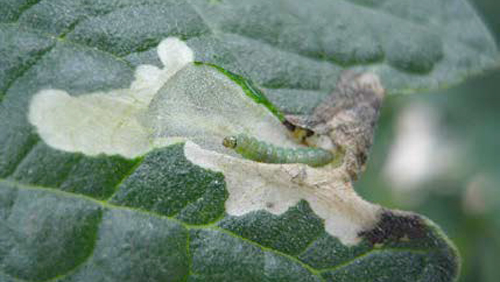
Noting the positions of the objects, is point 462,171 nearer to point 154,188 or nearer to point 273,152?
point 273,152

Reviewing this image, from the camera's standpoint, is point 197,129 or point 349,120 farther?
point 349,120

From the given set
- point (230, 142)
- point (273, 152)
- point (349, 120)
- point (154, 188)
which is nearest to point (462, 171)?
point (349, 120)

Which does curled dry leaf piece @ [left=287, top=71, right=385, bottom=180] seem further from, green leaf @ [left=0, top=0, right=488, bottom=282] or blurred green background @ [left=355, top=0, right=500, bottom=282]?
blurred green background @ [left=355, top=0, right=500, bottom=282]

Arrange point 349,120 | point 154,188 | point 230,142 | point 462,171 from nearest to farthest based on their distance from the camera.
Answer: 1. point 154,188
2. point 230,142
3. point 349,120
4. point 462,171

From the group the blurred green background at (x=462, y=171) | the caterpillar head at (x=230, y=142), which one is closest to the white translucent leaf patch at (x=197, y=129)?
the caterpillar head at (x=230, y=142)

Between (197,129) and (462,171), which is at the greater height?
(197,129)

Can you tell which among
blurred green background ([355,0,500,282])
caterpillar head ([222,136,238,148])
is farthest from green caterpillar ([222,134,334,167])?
blurred green background ([355,0,500,282])

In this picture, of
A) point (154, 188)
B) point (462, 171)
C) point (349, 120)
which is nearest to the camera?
point (154, 188)
